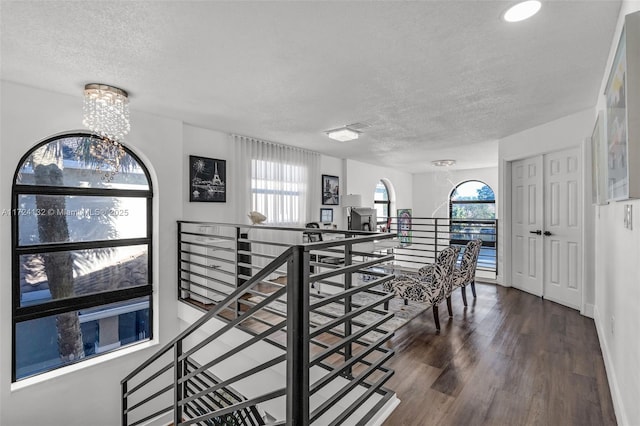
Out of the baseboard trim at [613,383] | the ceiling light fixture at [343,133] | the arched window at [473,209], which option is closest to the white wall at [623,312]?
the baseboard trim at [613,383]

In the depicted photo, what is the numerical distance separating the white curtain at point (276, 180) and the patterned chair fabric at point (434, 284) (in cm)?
240

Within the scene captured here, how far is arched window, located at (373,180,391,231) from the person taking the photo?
7930mm

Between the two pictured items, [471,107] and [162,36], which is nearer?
[162,36]

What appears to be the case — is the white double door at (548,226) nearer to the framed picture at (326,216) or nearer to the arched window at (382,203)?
the framed picture at (326,216)

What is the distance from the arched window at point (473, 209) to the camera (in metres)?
8.11

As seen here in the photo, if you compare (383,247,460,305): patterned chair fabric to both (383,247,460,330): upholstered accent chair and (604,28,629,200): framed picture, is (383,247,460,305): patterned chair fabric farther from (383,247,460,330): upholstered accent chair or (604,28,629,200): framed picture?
(604,28,629,200): framed picture

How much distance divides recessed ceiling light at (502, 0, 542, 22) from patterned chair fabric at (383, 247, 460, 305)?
7.80ft

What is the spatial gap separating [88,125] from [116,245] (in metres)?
1.31

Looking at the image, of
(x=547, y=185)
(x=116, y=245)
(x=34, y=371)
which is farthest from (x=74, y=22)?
(x=547, y=185)

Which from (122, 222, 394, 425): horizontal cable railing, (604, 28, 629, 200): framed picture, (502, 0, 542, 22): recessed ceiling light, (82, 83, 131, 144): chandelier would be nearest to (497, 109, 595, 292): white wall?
(122, 222, 394, 425): horizontal cable railing

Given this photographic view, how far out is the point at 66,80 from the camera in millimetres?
2592

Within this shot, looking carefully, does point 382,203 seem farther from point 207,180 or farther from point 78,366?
point 78,366

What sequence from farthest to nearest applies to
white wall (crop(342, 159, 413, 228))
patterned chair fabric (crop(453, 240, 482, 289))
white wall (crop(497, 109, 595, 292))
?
1. white wall (crop(342, 159, 413, 228))
2. patterned chair fabric (crop(453, 240, 482, 289))
3. white wall (crop(497, 109, 595, 292))

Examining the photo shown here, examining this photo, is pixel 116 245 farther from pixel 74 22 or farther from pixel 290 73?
pixel 290 73
